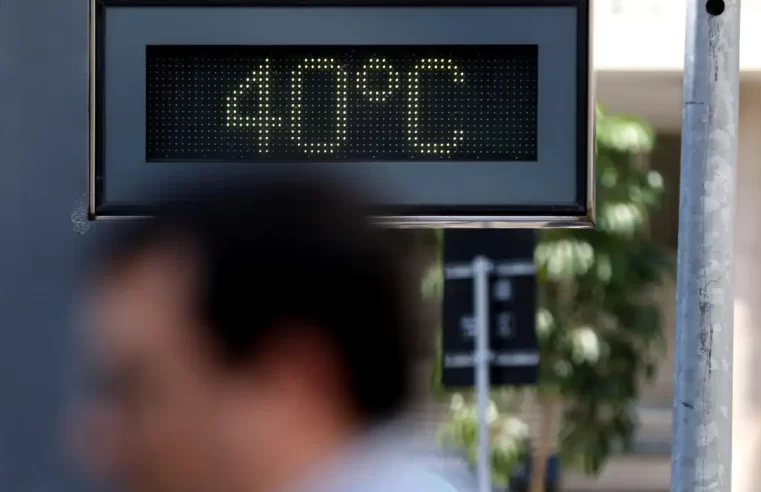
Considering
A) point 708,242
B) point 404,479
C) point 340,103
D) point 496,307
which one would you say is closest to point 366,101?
point 340,103

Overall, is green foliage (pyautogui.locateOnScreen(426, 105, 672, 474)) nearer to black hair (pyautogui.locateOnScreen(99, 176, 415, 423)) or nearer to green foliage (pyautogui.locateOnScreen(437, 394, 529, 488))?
green foliage (pyautogui.locateOnScreen(437, 394, 529, 488))

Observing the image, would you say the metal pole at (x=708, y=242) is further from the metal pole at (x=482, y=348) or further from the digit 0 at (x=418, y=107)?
the metal pole at (x=482, y=348)

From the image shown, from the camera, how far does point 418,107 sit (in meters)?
1.10

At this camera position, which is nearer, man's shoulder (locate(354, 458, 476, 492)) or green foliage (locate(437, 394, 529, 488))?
man's shoulder (locate(354, 458, 476, 492))

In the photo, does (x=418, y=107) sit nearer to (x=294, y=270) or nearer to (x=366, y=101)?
(x=366, y=101)

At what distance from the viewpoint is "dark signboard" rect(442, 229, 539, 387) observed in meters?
3.39

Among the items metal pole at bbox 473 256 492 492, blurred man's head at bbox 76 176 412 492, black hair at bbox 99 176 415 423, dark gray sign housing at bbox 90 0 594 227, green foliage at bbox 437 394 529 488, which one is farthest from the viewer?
green foliage at bbox 437 394 529 488

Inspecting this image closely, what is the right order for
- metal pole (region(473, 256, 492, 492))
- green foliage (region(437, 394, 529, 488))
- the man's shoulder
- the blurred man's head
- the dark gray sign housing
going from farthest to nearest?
green foliage (region(437, 394, 529, 488))
metal pole (region(473, 256, 492, 492))
the man's shoulder
the blurred man's head
the dark gray sign housing

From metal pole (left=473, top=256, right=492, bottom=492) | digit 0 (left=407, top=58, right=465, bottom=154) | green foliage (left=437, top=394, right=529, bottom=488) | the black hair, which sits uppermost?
digit 0 (left=407, top=58, right=465, bottom=154)

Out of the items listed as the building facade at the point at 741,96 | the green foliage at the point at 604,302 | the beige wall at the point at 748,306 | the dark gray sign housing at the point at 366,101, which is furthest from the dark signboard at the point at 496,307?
the dark gray sign housing at the point at 366,101

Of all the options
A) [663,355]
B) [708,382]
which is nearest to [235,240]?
[708,382]

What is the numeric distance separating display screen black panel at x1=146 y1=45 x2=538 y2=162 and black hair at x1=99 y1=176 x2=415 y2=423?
0.05 m

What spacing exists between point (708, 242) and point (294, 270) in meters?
0.66

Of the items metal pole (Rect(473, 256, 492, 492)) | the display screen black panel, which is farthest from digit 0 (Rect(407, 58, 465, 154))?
metal pole (Rect(473, 256, 492, 492))
